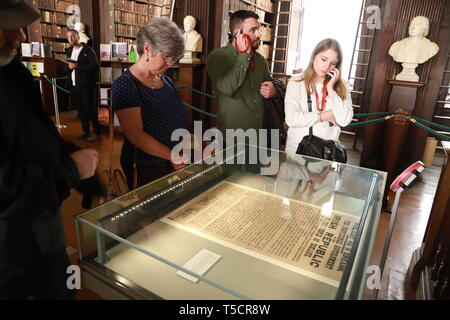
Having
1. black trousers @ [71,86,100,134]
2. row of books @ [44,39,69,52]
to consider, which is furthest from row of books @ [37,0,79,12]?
black trousers @ [71,86,100,134]

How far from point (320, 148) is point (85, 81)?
4114 millimetres

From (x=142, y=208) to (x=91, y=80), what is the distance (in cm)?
435

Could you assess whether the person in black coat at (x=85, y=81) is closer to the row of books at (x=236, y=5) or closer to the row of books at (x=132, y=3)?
the row of books at (x=132, y=3)

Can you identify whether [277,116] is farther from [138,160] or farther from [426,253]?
[426,253]

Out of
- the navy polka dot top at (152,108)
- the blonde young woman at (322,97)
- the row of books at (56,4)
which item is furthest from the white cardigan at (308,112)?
the row of books at (56,4)

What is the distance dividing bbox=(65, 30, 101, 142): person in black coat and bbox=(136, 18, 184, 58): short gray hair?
375 cm

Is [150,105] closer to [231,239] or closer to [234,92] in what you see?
[234,92]

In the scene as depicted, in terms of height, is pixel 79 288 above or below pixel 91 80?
below

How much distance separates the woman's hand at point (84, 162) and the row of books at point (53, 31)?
7.25 metres

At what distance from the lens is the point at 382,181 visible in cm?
143

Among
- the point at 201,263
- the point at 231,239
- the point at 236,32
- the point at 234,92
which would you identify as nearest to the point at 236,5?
the point at 236,32

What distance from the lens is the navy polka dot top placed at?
1.39 meters

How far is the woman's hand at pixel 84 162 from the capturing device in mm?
858

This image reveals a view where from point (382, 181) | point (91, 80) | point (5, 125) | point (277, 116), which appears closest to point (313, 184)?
point (382, 181)
